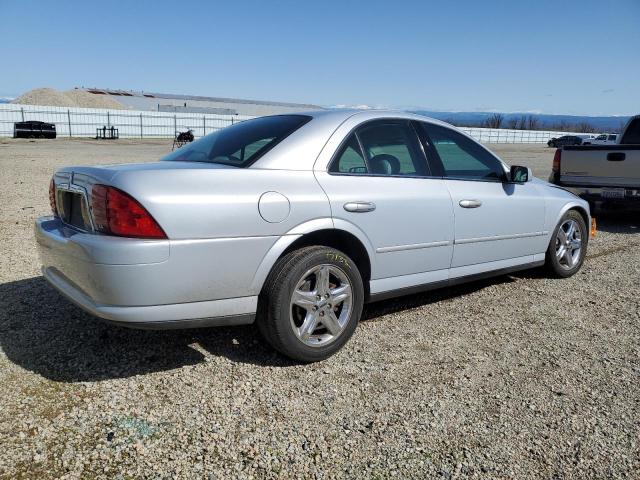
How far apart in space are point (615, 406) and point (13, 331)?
3782 millimetres

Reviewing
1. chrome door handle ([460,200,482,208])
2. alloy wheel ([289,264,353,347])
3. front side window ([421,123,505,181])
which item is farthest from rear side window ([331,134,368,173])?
chrome door handle ([460,200,482,208])

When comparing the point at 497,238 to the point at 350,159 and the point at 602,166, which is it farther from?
the point at 602,166

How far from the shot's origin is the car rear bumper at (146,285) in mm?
2648

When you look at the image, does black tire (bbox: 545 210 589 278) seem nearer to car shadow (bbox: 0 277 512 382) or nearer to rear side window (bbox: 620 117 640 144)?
car shadow (bbox: 0 277 512 382)

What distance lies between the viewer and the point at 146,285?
2.67 metres

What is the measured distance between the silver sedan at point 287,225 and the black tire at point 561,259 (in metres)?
0.81

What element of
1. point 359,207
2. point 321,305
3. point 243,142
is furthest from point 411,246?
point 243,142

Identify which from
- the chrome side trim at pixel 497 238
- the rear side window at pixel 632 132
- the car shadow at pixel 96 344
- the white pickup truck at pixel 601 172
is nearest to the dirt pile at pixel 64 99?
the rear side window at pixel 632 132

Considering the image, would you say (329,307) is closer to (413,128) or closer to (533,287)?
(413,128)

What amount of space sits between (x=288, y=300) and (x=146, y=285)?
2.64 feet

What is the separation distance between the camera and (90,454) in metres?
2.34

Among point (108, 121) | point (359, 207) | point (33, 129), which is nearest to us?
point (359, 207)

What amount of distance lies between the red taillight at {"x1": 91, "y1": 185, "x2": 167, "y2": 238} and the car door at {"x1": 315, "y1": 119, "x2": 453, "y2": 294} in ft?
3.57

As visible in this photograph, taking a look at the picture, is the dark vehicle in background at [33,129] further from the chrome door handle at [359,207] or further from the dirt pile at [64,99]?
the chrome door handle at [359,207]
